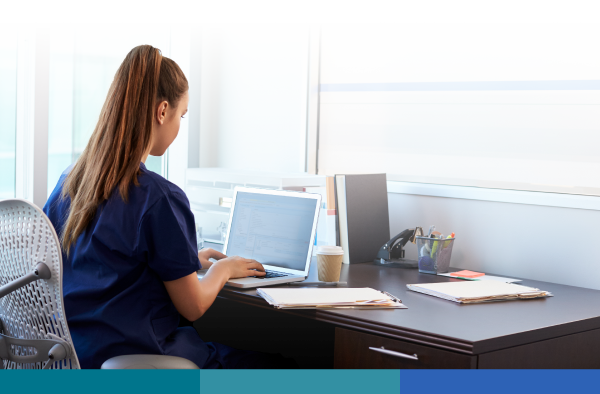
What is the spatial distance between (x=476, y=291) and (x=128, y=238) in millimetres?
797

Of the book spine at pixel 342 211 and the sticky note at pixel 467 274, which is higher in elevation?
the book spine at pixel 342 211

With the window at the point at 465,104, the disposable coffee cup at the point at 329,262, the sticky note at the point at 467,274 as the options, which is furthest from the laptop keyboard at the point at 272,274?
the window at the point at 465,104

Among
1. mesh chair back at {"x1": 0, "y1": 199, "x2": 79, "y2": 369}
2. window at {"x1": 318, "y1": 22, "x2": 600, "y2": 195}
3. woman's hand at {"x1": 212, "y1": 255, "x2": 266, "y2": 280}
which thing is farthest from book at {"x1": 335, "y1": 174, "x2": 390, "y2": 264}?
mesh chair back at {"x1": 0, "y1": 199, "x2": 79, "y2": 369}

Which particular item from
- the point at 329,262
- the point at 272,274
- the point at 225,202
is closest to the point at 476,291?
the point at 329,262

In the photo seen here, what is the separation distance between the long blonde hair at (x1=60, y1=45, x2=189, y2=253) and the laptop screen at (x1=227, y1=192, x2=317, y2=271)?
485 millimetres

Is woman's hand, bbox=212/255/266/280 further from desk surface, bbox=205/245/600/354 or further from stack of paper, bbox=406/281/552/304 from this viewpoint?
stack of paper, bbox=406/281/552/304

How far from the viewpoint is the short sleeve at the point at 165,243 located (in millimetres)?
1211

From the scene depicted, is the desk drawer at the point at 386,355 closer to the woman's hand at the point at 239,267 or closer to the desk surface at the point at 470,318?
the desk surface at the point at 470,318

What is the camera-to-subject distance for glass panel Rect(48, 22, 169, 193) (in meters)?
2.24

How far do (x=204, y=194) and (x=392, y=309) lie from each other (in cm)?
125

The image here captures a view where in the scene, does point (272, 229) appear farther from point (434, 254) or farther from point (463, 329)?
point (463, 329)

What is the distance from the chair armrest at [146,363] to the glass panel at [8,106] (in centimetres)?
130

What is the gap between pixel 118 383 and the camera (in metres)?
1.05

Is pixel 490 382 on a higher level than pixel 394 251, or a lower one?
lower
